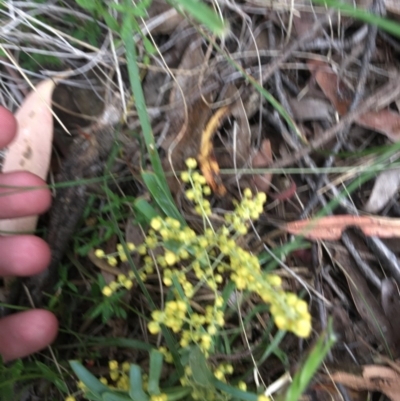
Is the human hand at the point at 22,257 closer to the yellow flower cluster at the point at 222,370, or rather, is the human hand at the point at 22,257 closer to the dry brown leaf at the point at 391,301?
the yellow flower cluster at the point at 222,370

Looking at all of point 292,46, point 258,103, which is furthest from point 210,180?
point 292,46

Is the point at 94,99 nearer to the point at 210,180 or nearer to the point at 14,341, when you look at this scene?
the point at 210,180

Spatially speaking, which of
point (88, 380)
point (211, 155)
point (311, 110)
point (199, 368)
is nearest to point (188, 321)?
point (199, 368)

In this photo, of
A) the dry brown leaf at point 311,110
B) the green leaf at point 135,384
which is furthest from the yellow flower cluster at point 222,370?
the dry brown leaf at point 311,110

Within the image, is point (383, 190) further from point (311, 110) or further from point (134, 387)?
point (134, 387)

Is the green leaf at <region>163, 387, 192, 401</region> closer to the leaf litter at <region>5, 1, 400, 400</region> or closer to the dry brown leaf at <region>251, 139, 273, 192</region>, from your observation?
the leaf litter at <region>5, 1, 400, 400</region>
